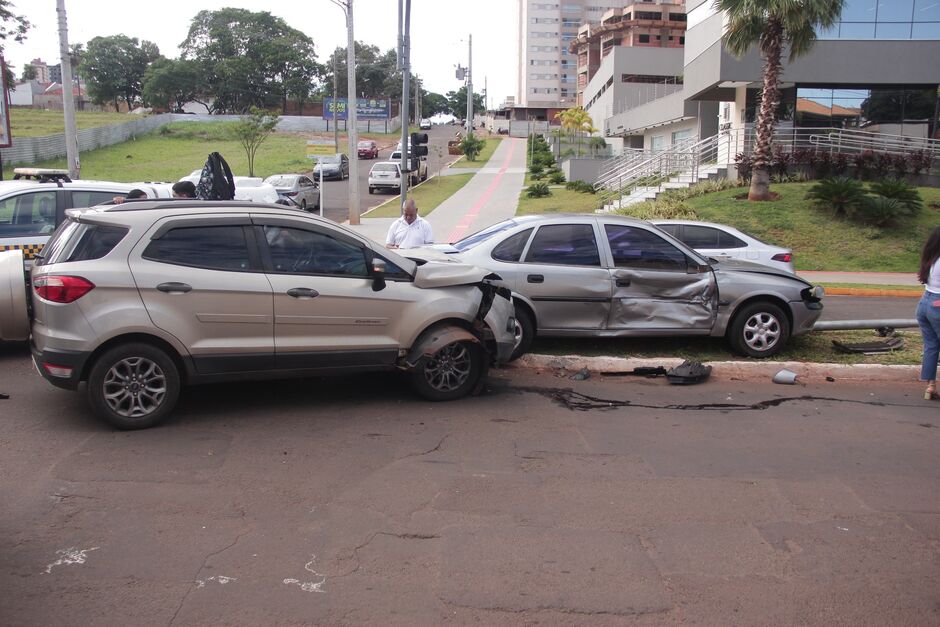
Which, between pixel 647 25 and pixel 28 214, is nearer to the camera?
pixel 28 214

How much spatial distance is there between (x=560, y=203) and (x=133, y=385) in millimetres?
29361

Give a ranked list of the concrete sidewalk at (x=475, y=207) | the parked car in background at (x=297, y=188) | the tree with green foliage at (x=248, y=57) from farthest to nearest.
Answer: the tree with green foliage at (x=248, y=57), the parked car in background at (x=297, y=188), the concrete sidewalk at (x=475, y=207)

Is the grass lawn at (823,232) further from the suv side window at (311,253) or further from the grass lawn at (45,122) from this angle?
the grass lawn at (45,122)

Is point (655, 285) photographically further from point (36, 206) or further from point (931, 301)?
point (36, 206)

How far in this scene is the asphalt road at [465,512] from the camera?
380cm

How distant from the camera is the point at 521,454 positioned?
588 cm

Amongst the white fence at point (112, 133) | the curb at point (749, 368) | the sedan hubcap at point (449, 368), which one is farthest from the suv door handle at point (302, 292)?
the white fence at point (112, 133)

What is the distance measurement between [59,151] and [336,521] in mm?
50876

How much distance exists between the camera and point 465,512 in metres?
4.82

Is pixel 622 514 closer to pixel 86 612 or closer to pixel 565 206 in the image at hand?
pixel 86 612

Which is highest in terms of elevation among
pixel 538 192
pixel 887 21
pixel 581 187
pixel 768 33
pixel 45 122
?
pixel 887 21

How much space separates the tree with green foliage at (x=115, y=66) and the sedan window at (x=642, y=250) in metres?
104

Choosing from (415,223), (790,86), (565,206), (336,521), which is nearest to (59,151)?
(565,206)

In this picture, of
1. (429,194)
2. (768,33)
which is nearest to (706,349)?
(768,33)
